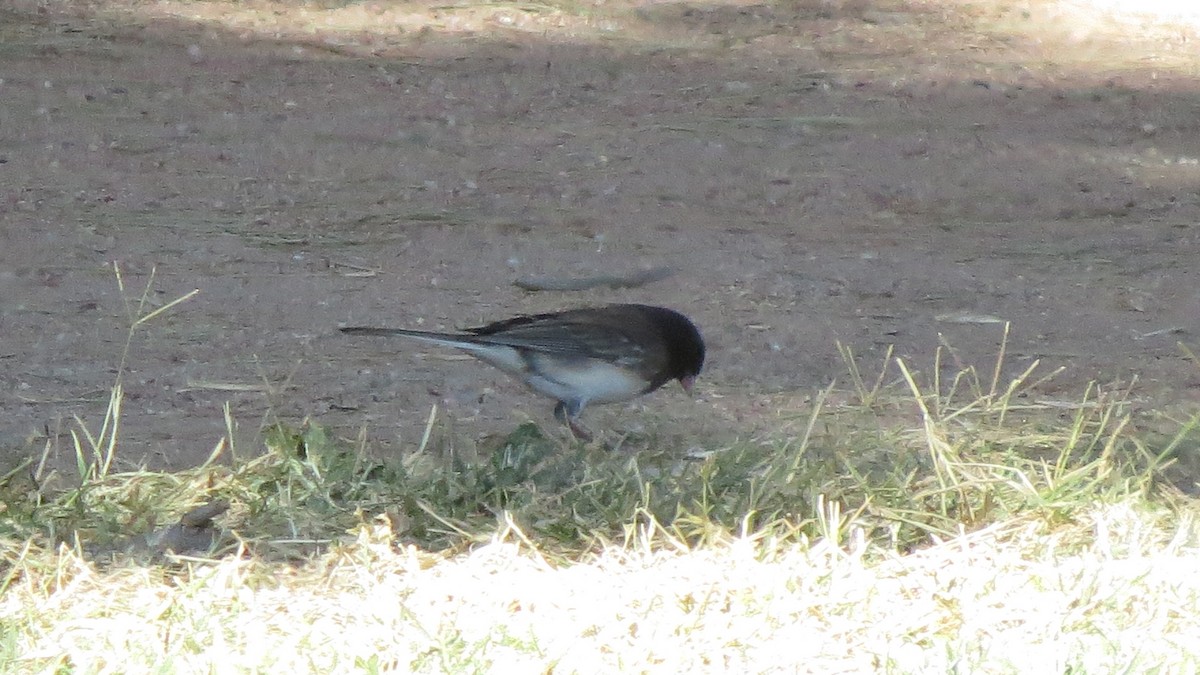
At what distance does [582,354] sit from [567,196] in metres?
2.95

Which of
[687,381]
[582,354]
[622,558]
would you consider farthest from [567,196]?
[622,558]

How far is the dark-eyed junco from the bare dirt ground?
187 millimetres

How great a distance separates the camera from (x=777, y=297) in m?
7.20

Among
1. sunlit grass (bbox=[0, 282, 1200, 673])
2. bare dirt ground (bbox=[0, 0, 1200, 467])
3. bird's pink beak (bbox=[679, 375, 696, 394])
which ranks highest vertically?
sunlit grass (bbox=[0, 282, 1200, 673])

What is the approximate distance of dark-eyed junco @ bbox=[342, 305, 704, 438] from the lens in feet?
18.3

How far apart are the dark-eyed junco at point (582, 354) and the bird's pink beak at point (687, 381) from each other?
0.03 m

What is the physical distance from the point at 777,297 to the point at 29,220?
3372 mm

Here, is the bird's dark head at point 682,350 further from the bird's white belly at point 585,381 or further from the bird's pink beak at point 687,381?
the bird's white belly at point 585,381

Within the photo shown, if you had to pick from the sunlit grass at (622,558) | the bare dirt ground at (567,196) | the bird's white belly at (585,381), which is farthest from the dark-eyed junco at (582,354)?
the sunlit grass at (622,558)

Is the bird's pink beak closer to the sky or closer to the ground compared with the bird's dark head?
closer to the ground

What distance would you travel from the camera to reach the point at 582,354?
5.59 meters

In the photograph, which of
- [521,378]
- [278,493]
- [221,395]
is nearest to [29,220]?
[221,395]

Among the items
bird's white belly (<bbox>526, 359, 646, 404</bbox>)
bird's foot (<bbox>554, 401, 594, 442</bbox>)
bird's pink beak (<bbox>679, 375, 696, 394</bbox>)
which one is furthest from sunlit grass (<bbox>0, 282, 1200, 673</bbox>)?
bird's pink beak (<bbox>679, 375, 696, 394</bbox>)

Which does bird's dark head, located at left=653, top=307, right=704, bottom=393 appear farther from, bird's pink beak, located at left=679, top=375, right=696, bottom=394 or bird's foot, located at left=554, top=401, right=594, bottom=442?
bird's foot, located at left=554, top=401, right=594, bottom=442
